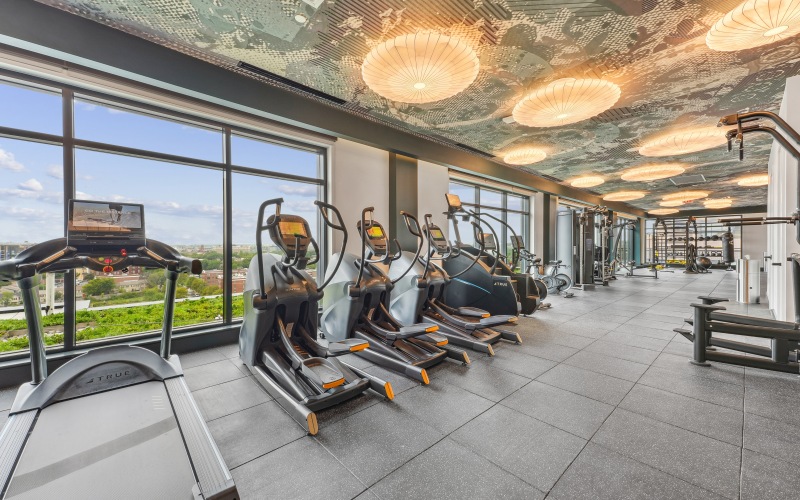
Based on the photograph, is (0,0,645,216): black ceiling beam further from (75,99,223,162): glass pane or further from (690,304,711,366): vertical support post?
(690,304,711,366): vertical support post

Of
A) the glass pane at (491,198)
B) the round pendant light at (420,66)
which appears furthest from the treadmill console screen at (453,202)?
the glass pane at (491,198)

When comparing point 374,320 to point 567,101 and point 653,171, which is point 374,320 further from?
point 653,171

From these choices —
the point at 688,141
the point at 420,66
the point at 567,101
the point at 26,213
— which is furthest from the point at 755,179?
the point at 26,213

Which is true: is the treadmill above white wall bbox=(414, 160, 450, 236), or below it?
below

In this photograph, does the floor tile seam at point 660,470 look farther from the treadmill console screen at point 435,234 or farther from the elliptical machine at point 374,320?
the treadmill console screen at point 435,234

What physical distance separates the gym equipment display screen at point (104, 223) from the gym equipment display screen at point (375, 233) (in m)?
2.12

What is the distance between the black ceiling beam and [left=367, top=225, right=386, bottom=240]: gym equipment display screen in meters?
1.90

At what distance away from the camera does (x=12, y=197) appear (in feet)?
10.2

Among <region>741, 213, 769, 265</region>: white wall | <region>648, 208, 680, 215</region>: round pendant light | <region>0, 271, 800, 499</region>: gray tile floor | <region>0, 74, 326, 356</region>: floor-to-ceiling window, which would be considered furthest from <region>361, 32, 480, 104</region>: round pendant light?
<region>741, 213, 769, 265</region>: white wall

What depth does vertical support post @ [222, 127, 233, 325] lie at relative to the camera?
14.1ft

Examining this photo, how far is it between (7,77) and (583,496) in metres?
5.64

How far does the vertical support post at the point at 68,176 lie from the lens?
10.7 ft

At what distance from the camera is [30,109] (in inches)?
124

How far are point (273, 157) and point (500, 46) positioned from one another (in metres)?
3.36
